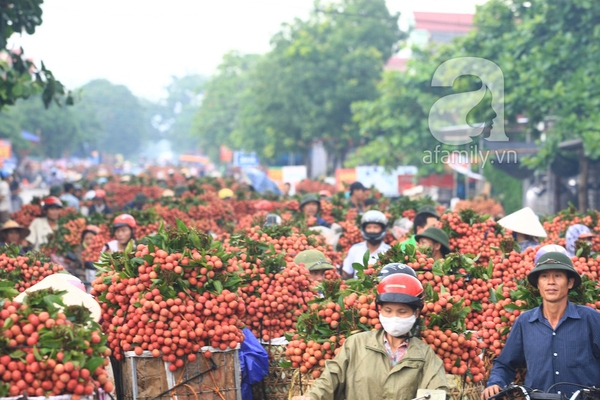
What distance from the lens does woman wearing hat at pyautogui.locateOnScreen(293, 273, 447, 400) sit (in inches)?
220

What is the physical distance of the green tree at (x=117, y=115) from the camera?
554 ft

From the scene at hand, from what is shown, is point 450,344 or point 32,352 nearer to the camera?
point 32,352

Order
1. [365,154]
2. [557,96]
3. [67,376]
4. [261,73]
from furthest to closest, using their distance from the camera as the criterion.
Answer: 1. [261,73]
2. [365,154]
3. [557,96]
4. [67,376]

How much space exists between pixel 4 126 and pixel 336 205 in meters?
56.3

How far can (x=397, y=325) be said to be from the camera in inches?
222

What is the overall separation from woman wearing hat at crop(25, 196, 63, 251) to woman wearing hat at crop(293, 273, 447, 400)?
10.6m

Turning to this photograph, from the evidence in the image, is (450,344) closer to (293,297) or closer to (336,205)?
(293,297)

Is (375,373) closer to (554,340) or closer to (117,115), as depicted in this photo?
(554,340)

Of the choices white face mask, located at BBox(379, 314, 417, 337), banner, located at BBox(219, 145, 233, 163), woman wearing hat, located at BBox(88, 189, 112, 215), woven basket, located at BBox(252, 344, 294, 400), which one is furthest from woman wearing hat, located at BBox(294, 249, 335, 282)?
banner, located at BBox(219, 145, 233, 163)

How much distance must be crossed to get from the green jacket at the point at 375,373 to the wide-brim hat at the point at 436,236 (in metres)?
4.11

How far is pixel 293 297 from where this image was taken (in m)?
8.17

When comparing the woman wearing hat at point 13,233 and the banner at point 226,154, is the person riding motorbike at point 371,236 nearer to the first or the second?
the woman wearing hat at point 13,233

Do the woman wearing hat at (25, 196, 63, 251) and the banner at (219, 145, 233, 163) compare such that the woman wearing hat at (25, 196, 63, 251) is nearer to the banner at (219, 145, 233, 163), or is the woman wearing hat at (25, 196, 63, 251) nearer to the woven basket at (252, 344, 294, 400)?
the woven basket at (252, 344, 294, 400)

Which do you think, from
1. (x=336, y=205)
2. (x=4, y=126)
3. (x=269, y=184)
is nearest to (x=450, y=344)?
(x=336, y=205)
